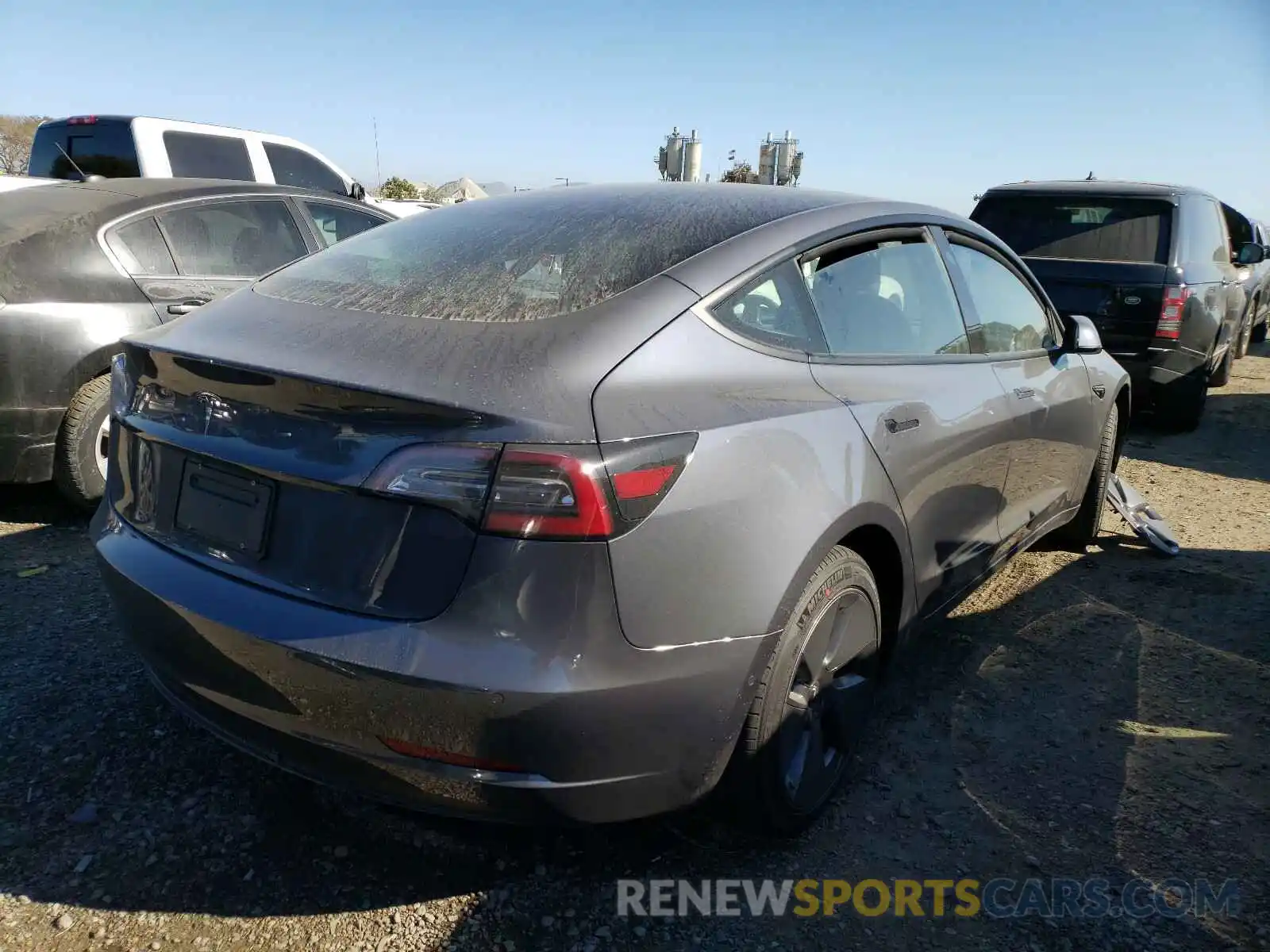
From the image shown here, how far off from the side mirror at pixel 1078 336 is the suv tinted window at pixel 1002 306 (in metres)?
0.07

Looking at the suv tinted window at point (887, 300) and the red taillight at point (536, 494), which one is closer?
the red taillight at point (536, 494)

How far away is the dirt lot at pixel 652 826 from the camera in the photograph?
6.81 ft

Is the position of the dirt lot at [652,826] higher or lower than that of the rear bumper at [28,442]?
lower

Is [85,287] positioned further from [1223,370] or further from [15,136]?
[15,136]

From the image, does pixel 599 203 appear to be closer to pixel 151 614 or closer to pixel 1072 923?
pixel 151 614

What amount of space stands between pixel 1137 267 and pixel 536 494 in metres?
6.22

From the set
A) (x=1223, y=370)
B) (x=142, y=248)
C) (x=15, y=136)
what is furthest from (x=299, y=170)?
(x=15, y=136)

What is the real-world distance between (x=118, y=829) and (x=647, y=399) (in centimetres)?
173

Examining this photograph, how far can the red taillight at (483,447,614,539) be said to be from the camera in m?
1.69

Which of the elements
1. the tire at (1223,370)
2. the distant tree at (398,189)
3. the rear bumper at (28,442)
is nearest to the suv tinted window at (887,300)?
the rear bumper at (28,442)

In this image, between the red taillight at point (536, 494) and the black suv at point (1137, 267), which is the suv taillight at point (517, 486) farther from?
the black suv at point (1137, 267)

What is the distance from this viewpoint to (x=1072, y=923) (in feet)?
7.07

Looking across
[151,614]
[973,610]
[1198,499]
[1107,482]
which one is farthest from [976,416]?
[1198,499]

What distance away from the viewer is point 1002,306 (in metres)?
3.42
